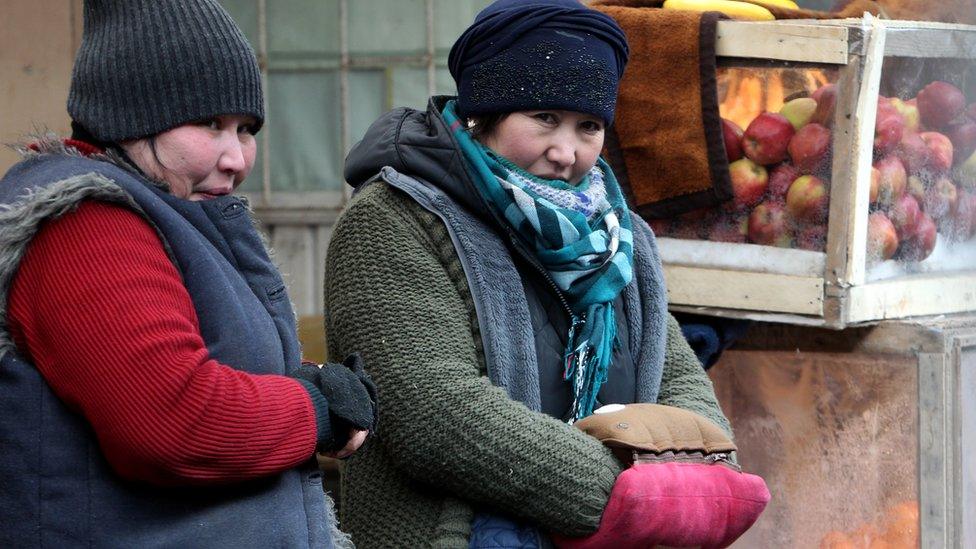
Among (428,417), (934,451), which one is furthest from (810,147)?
(428,417)

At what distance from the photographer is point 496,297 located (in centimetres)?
228

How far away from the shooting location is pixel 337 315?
2.27 m

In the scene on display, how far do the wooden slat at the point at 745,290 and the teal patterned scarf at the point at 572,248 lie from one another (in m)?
0.87

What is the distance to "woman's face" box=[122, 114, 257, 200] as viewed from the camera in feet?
6.05

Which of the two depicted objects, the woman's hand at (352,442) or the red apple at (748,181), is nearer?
the woman's hand at (352,442)

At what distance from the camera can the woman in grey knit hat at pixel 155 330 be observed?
1.66 m

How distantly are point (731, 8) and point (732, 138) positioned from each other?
0.37 meters

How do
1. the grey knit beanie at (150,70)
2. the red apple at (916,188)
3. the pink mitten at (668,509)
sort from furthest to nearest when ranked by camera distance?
1. the red apple at (916,188)
2. the pink mitten at (668,509)
3. the grey knit beanie at (150,70)

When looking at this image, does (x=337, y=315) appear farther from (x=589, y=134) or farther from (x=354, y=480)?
(x=589, y=134)

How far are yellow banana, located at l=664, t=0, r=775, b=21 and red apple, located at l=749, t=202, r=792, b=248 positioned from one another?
19.2 inches

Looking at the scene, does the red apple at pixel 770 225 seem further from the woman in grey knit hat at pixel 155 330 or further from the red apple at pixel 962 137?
the woman in grey knit hat at pixel 155 330

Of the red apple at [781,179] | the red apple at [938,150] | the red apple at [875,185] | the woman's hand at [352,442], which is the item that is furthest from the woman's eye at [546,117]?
the red apple at [938,150]

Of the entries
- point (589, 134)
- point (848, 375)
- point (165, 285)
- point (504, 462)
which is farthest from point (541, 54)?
point (848, 375)

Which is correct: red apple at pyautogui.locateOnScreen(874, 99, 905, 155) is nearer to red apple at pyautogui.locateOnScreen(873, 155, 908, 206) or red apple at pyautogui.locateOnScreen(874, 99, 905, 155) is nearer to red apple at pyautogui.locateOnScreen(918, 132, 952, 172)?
red apple at pyautogui.locateOnScreen(873, 155, 908, 206)
